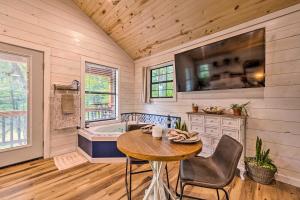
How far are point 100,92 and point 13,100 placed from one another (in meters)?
1.68

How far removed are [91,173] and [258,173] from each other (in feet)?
7.80

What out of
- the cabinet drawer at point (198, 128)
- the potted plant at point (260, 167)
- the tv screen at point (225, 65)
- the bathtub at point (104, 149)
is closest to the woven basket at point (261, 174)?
the potted plant at point (260, 167)

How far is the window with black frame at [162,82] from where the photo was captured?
3744mm

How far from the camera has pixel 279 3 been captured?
2018mm

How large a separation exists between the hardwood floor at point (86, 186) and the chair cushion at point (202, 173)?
526 mm

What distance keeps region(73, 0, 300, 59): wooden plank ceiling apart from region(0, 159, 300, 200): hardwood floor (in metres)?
2.41

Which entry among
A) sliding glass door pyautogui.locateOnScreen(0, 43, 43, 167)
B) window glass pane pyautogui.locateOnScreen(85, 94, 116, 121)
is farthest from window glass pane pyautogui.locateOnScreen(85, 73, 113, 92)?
sliding glass door pyautogui.locateOnScreen(0, 43, 43, 167)

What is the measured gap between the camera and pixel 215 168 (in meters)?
1.50

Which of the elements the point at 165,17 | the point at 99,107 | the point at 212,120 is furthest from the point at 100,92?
the point at 212,120

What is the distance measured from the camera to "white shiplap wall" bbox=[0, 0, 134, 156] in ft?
8.35

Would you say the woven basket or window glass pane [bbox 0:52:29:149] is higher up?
window glass pane [bbox 0:52:29:149]

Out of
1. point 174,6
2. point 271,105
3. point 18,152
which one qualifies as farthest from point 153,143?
point 18,152

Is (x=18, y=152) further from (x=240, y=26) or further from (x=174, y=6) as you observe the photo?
(x=240, y=26)

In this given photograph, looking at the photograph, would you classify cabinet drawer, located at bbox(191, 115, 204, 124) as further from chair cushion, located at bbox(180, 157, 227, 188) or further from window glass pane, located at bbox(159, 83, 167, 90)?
window glass pane, located at bbox(159, 83, 167, 90)
